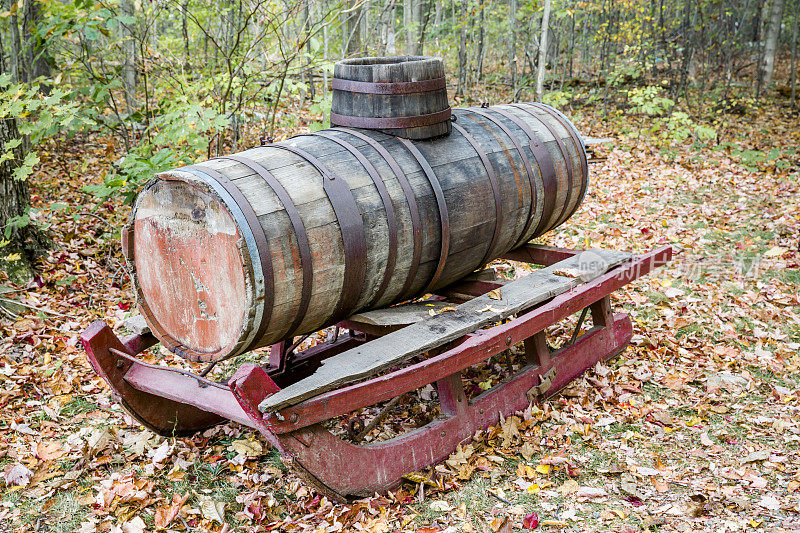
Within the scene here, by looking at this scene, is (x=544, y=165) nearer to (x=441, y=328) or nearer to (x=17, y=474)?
(x=441, y=328)

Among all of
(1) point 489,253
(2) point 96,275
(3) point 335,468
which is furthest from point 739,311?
(2) point 96,275

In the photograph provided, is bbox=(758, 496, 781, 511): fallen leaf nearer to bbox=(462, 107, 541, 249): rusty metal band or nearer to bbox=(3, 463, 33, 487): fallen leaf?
bbox=(462, 107, 541, 249): rusty metal band

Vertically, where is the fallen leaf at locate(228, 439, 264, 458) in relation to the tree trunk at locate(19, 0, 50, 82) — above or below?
below

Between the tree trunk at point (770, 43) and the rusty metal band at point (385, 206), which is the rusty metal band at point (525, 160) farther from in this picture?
the tree trunk at point (770, 43)

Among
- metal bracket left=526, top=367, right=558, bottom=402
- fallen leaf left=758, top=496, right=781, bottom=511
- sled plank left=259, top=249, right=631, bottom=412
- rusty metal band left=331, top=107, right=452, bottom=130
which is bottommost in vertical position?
fallen leaf left=758, top=496, right=781, bottom=511

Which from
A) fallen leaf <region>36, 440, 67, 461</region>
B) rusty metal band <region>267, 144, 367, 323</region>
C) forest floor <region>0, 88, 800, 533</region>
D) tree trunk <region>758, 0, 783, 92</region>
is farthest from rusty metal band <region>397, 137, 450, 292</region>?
tree trunk <region>758, 0, 783, 92</region>

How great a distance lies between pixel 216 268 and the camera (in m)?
3.20

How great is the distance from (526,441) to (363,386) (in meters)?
1.30

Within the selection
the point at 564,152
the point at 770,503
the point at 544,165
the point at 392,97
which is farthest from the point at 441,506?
the point at 564,152

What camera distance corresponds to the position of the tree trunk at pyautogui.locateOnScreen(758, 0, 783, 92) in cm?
1238

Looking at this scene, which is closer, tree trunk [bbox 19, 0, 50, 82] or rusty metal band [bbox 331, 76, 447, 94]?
rusty metal band [bbox 331, 76, 447, 94]

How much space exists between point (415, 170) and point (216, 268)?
133cm

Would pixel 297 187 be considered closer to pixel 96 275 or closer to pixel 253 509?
pixel 253 509

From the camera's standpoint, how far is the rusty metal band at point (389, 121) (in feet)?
12.8
